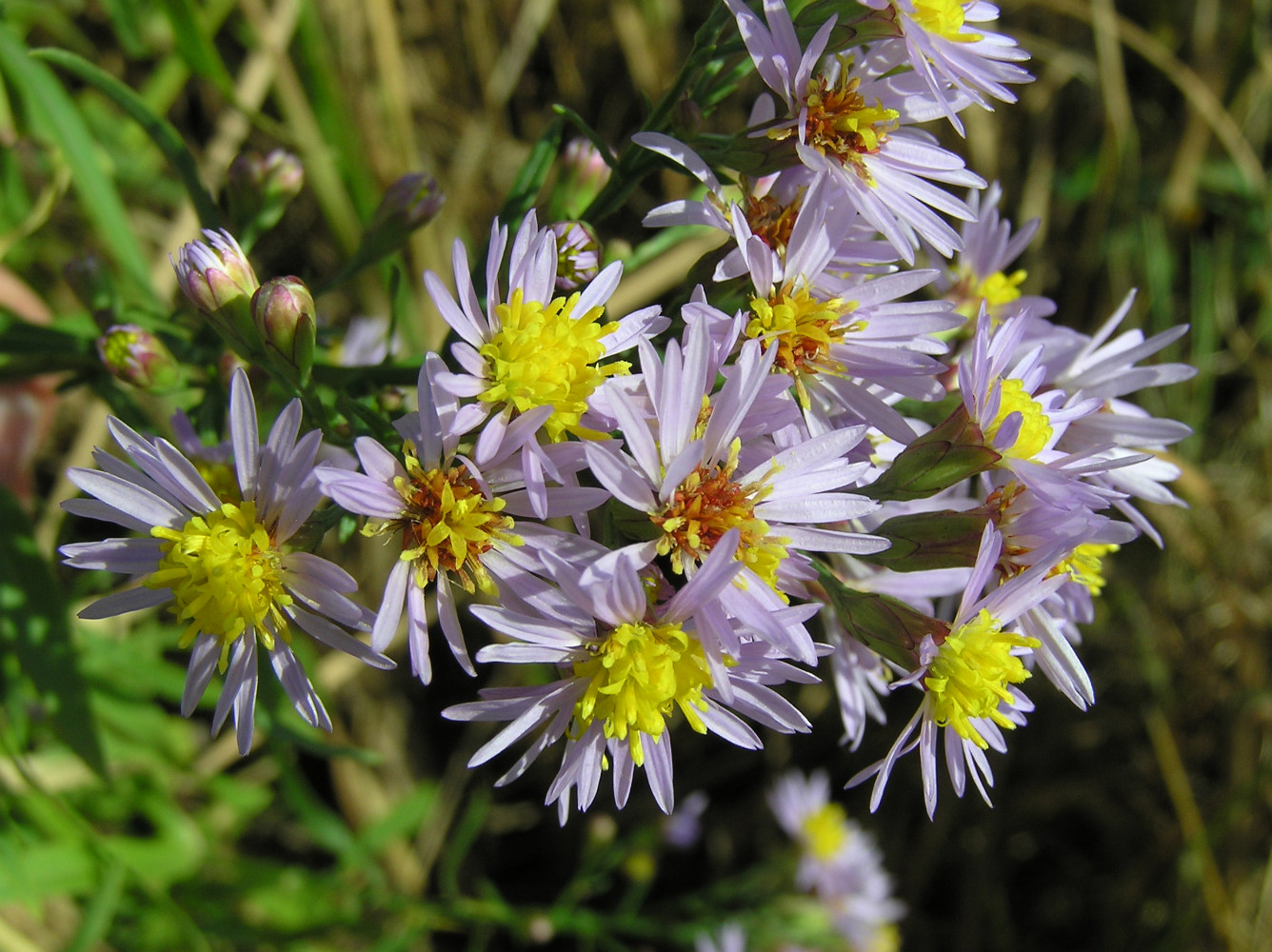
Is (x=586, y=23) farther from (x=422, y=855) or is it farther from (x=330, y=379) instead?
(x=422, y=855)

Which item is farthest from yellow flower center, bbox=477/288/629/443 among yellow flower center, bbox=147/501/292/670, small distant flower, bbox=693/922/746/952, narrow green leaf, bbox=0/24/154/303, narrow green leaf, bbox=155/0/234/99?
small distant flower, bbox=693/922/746/952

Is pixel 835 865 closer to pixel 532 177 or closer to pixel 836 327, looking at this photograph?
pixel 836 327

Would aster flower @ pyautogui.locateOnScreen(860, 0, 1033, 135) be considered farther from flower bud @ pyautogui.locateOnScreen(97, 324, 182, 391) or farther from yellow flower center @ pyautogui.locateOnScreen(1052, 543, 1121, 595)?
flower bud @ pyautogui.locateOnScreen(97, 324, 182, 391)

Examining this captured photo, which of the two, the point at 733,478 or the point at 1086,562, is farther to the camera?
the point at 1086,562

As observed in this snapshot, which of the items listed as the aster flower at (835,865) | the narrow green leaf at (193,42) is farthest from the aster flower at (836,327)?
the aster flower at (835,865)

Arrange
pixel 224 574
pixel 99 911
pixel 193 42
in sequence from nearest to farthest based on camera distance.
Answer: pixel 224 574 → pixel 99 911 → pixel 193 42

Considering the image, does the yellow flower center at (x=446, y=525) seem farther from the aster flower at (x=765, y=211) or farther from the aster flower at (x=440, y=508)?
the aster flower at (x=765, y=211)

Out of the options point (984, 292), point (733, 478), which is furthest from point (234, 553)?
point (984, 292)
